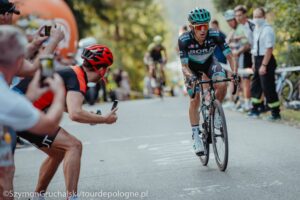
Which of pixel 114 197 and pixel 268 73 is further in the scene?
pixel 268 73

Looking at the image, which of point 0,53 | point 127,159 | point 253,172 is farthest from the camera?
point 127,159

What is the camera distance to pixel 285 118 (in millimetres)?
12688

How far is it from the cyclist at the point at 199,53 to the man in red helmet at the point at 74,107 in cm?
221

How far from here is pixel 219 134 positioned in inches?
320

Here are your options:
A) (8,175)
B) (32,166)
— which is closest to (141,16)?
(32,166)

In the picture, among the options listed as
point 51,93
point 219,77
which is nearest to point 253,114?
point 219,77

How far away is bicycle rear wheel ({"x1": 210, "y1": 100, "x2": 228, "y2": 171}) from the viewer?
25.8ft

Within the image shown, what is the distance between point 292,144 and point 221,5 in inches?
402

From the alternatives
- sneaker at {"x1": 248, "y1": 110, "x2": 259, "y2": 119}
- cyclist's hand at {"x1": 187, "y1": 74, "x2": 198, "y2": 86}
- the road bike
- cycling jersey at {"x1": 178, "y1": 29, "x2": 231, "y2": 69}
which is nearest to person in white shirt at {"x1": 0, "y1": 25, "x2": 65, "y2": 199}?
the road bike

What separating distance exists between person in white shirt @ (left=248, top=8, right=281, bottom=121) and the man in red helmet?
6865 millimetres

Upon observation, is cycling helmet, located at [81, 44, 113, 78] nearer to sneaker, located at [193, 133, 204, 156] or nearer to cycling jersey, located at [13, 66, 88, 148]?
cycling jersey, located at [13, 66, 88, 148]

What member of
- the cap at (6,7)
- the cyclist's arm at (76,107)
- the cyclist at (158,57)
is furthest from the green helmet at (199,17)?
the cyclist at (158,57)

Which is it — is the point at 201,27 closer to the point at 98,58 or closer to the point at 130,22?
the point at 98,58

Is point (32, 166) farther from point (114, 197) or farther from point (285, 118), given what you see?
point (285, 118)
